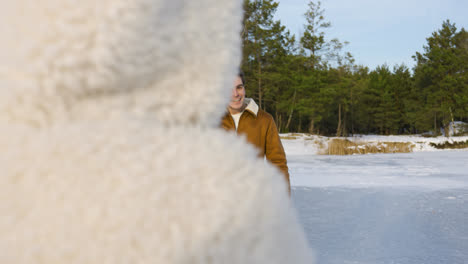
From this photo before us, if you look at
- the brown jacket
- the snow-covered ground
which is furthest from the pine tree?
the brown jacket

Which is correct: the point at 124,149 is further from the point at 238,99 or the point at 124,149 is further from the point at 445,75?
the point at 445,75

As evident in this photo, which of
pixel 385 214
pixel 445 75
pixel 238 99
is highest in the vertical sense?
pixel 445 75

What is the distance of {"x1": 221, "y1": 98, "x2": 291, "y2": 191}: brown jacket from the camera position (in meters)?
2.17

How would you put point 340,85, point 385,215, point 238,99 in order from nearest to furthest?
1. point 238,99
2. point 385,215
3. point 340,85

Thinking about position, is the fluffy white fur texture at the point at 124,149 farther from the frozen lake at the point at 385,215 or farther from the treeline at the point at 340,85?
the treeline at the point at 340,85

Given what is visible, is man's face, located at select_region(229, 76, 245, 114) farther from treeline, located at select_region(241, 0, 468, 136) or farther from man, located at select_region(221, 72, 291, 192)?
treeline, located at select_region(241, 0, 468, 136)

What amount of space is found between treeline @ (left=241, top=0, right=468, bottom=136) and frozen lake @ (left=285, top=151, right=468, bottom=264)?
15315mm

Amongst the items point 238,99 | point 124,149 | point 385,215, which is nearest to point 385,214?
point 385,215

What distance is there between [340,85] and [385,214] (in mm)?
25273

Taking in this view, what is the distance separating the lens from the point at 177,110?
0.33 metres

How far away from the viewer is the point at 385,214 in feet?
15.0

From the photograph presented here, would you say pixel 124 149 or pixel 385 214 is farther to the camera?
pixel 385 214

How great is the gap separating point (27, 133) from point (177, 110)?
0.11m

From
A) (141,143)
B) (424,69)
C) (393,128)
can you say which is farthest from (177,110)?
(393,128)
